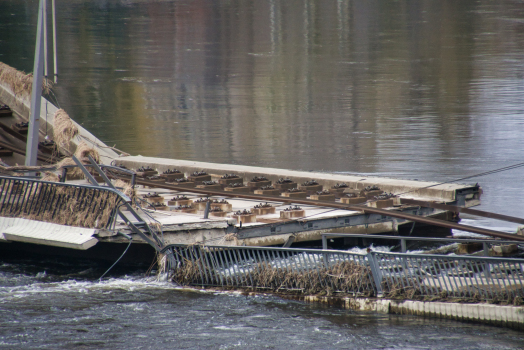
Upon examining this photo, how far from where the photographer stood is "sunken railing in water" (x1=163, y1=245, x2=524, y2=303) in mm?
11945

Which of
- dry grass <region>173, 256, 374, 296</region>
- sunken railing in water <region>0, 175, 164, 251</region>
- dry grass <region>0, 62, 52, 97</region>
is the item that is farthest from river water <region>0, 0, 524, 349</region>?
dry grass <region>0, 62, 52, 97</region>

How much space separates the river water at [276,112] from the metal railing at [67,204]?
3.74 feet

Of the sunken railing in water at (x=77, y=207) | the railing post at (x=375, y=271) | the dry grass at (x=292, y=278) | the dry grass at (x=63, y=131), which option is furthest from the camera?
the dry grass at (x=63, y=131)

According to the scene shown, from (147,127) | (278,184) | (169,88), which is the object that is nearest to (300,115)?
(147,127)

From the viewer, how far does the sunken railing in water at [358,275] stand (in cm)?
1195

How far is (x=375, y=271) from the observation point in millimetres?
12422

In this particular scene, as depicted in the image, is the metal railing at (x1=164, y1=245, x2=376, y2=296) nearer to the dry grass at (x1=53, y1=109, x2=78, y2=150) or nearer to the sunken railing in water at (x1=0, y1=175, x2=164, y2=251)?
the sunken railing in water at (x1=0, y1=175, x2=164, y2=251)

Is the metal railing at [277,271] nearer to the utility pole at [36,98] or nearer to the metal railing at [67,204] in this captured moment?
the metal railing at [67,204]

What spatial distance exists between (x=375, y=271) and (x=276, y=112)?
19.7m

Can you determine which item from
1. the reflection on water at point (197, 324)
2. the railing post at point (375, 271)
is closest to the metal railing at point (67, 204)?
the reflection on water at point (197, 324)

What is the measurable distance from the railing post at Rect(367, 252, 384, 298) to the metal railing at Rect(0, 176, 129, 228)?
14.2ft

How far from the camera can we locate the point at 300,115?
30.8 meters

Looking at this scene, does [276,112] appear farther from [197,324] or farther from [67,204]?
[197,324]

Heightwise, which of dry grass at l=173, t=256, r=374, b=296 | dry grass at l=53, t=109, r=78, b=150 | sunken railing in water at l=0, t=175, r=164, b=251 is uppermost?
dry grass at l=53, t=109, r=78, b=150
